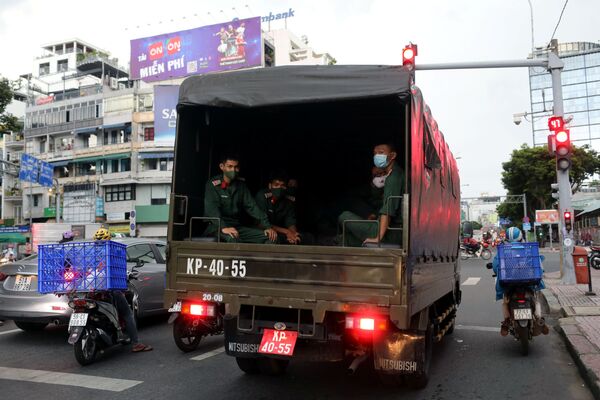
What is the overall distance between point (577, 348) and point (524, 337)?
581mm

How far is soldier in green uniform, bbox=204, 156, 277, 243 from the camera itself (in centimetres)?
513

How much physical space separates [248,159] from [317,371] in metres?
2.70

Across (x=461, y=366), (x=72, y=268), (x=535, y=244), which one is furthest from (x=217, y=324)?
(x=535, y=244)

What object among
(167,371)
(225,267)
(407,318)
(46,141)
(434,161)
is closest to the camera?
(407,318)

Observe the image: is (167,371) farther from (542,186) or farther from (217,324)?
(542,186)

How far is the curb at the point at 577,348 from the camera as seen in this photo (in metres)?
4.68

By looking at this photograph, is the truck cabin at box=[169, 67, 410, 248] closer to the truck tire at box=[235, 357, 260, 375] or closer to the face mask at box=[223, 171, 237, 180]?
the face mask at box=[223, 171, 237, 180]

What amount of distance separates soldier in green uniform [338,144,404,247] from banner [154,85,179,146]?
32.3 m

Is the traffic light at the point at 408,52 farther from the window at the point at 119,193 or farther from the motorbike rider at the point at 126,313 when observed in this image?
the window at the point at 119,193

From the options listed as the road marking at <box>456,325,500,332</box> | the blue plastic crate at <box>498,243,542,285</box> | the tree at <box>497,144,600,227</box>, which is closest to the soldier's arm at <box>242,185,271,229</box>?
the blue plastic crate at <box>498,243,542,285</box>

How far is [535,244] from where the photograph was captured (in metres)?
6.46

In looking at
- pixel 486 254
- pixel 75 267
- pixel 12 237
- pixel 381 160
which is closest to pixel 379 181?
pixel 381 160

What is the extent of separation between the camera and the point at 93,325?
19.4 ft

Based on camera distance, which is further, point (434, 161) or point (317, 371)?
point (317, 371)
